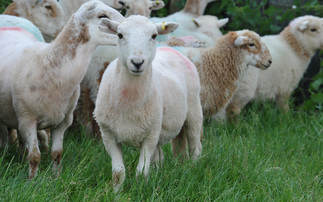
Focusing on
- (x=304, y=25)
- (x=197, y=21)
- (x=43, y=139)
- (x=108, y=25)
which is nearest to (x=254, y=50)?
(x=197, y=21)

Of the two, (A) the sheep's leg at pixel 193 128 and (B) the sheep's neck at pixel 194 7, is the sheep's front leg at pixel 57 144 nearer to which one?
(A) the sheep's leg at pixel 193 128

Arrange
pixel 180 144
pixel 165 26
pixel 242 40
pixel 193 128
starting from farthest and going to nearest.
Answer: pixel 242 40 → pixel 180 144 → pixel 193 128 → pixel 165 26

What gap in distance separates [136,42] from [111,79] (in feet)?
1.31

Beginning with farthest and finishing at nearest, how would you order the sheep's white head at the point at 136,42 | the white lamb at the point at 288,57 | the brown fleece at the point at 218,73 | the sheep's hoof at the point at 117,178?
the white lamb at the point at 288,57
the brown fleece at the point at 218,73
the sheep's hoof at the point at 117,178
the sheep's white head at the point at 136,42

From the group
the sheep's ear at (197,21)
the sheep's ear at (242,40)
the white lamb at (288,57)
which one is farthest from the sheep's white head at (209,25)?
the sheep's ear at (242,40)

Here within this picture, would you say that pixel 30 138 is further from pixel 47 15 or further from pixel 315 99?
pixel 315 99

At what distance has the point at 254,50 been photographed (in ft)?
20.0

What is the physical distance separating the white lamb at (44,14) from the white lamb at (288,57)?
2.81m

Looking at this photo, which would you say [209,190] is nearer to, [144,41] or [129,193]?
[129,193]

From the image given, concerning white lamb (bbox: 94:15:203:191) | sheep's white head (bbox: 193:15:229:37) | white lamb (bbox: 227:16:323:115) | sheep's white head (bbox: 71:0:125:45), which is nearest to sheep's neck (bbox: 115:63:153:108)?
white lamb (bbox: 94:15:203:191)

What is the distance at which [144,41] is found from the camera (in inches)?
138

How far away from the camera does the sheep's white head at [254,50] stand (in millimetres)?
6062

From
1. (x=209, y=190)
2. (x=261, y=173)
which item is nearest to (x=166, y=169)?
(x=209, y=190)

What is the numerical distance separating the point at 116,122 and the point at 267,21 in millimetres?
5069
